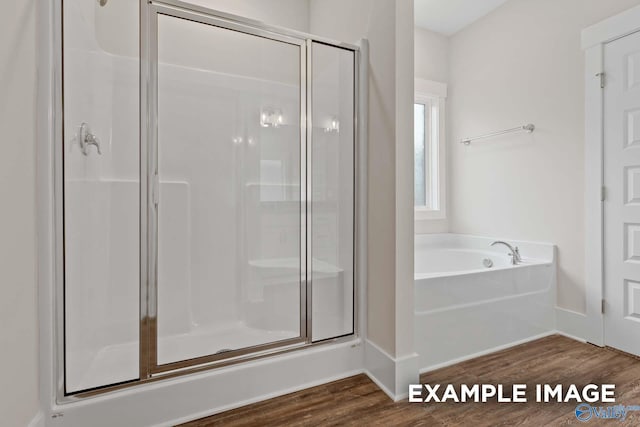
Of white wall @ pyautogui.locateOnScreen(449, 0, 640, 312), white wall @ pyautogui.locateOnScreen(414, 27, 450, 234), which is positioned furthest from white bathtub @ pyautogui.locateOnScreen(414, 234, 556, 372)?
white wall @ pyautogui.locateOnScreen(414, 27, 450, 234)

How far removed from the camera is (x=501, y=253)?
8.98 feet

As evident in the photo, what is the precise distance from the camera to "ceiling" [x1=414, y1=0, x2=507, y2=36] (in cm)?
279

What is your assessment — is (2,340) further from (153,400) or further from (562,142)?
(562,142)

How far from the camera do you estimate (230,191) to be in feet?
6.87

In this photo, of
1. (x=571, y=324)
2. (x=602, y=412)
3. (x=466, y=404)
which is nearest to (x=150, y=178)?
(x=466, y=404)

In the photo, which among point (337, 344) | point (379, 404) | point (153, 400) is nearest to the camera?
point (153, 400)

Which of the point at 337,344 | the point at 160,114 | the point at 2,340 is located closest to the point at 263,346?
the point at 337,344

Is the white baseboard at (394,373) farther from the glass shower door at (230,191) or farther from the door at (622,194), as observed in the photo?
the door at (622,194)

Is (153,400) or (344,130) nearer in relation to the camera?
(153,400)

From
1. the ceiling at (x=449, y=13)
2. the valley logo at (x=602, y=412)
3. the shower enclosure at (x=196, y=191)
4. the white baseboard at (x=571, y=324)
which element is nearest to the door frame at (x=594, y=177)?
the white baseboard at (x=571, y=324)

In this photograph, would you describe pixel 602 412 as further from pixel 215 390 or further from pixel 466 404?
pixel 215 390

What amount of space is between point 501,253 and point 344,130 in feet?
5.95

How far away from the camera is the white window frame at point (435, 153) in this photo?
3232 millimetres

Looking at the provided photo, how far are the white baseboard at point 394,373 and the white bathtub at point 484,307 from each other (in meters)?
0.21
